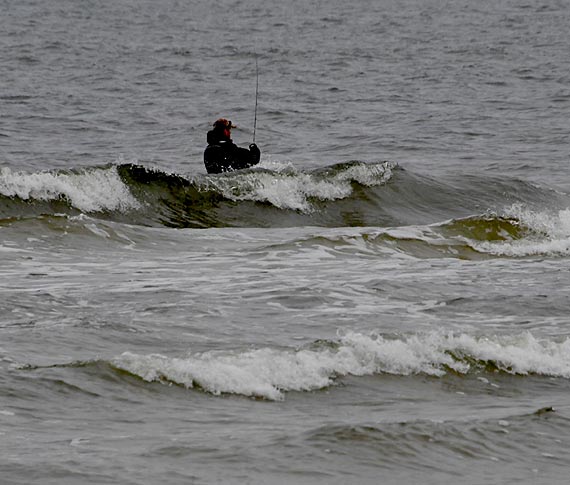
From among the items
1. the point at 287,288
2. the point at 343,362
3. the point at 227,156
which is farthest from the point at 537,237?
the point at 343,362

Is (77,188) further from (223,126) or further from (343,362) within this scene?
(343,362)

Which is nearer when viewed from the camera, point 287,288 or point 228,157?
point 287,288

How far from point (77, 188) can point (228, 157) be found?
245 centimetres

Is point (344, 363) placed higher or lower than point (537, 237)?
higher

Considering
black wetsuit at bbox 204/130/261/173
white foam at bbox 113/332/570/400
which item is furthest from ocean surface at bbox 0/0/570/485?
black wetsuit at bbox 204/130/261/173

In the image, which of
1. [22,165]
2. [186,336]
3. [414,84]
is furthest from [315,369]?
[414,84]

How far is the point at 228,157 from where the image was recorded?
62.6 ft

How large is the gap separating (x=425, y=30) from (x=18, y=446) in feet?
141

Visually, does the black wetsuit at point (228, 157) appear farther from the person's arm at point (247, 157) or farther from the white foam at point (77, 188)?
the white foam at point (77, 188)

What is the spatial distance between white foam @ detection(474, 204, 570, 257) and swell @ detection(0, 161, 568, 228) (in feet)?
4.13

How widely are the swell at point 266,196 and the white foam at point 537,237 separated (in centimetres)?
126

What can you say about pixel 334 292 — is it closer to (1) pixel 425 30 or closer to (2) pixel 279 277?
(2) pixel 279 277

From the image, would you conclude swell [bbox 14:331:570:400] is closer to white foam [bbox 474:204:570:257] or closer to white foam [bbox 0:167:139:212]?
white foam [bbox 474:204:570:257]

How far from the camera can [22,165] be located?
71.2ft
